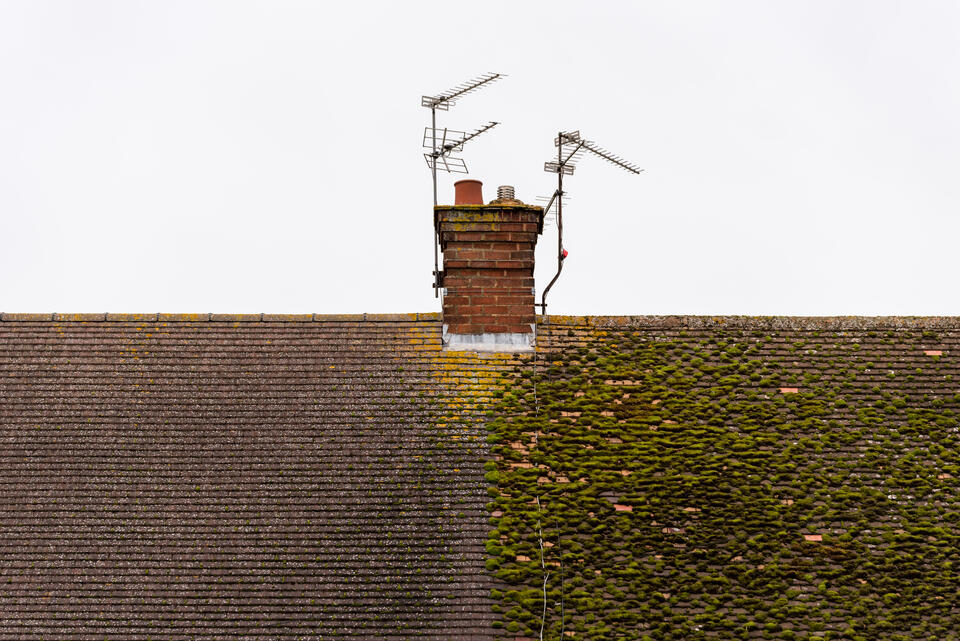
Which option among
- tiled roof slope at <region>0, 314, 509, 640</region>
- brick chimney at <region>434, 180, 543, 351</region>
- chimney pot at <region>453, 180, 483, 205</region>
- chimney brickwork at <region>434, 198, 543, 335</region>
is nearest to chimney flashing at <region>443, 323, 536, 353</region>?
tiled roof slope at <region>0, 314, 509, 640</region>

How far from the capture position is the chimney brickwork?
13.1 m

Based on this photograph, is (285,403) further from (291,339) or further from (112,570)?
(112,570)

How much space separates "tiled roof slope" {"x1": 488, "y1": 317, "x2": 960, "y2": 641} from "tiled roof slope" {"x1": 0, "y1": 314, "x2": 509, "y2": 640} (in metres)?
0.71

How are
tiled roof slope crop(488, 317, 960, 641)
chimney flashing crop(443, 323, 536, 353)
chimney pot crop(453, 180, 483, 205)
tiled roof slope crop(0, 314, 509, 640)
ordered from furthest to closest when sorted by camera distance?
chimney pot crop(453, 180, 483, 205), chimney flashing crop(443, 323, 536, 353), tiled roof slope crop(488, 317, 960, 641), tiled roof slope crop(0, 314, 509, 640)

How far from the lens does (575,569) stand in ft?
34.4

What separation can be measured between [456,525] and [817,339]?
555 cm

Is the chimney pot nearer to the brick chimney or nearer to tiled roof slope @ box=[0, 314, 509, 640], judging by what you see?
the brick chimney

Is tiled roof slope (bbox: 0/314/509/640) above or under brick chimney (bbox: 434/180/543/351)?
under

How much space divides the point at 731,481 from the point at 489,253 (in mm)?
4325

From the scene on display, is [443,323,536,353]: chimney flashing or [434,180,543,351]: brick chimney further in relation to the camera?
[434,180,543,351]: brick chimney

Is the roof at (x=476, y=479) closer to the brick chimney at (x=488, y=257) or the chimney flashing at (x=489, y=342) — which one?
the chimney flashing at (x=489, y=342)

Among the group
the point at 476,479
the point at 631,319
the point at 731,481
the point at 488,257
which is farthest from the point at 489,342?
the point at 731,481

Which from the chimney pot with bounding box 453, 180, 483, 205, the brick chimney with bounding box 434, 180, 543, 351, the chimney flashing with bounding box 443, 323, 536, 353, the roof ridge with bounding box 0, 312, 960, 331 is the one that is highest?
the chimney pot with bounding box 453, 180, 483, 205

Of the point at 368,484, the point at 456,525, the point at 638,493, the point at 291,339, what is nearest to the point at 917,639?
the point at 638,493
